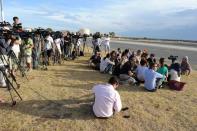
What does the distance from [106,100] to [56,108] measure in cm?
179

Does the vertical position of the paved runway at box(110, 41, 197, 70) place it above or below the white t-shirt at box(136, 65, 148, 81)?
below

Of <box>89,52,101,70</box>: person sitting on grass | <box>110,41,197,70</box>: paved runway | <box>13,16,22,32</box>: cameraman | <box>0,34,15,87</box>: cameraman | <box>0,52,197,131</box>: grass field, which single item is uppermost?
<box>13,16,22,32</box>: cameraman

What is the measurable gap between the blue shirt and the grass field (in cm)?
33

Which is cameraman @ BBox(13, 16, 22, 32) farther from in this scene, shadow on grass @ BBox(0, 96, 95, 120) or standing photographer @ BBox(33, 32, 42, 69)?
shadow on grass @ BBox(0, 96, 95, 120)

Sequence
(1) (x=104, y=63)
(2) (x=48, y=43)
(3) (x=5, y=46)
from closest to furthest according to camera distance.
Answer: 1. (3) (x=5, y=46)
2. (1) (x=104, y=63)
3. (2) (x=48, y=43)

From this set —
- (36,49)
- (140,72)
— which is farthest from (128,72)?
(36,49)

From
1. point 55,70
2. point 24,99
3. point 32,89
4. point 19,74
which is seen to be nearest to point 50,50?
point 55,70

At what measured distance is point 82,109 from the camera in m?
10.0

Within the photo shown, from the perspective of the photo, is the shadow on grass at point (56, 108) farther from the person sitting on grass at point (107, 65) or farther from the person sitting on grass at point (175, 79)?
the person sitting on grass at point (107, 65)

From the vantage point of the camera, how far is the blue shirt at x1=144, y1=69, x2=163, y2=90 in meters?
12.9

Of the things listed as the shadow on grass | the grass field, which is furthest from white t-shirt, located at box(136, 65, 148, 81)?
the shadow on grass

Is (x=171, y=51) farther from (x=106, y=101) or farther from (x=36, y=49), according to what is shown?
(x=106, y=101)

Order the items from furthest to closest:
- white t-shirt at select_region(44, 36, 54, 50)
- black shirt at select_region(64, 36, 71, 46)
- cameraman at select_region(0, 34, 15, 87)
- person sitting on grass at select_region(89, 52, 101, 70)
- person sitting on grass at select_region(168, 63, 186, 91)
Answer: black shirt at select_region(64, 36, 71, 46)
person sitting on grass at select_region(89, 52, 101, 70)
white t-shirt at select_region(44, 36, 54, 50)
person sitting on grass at select_region(168, 63, 186, 91)
cameraman at select_region(0, 34, 15, 87)

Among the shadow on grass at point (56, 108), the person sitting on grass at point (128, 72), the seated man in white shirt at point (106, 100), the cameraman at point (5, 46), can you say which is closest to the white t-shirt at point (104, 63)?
the person sitting on grass at point (128, 72)
